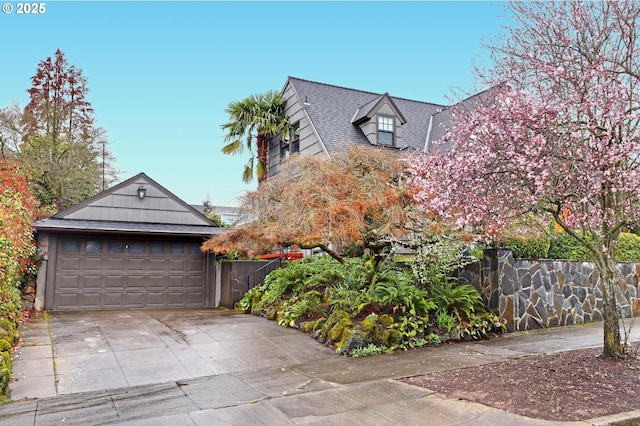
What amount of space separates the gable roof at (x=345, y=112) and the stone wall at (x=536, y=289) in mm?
7277

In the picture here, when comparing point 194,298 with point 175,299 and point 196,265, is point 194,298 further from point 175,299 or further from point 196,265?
point 196,265

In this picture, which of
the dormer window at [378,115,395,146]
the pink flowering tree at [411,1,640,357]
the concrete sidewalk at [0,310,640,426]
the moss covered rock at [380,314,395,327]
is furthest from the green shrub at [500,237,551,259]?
the dormer window at [378,115,395,146]

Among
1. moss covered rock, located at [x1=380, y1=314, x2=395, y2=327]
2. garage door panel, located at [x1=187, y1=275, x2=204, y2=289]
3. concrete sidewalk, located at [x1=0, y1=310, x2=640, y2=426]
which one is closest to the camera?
concrete sidewalk, located at [x1=0, y1=310, x2=640, y2=426]

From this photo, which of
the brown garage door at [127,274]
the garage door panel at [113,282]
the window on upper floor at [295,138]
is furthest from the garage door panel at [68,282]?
the window on upper floor at [295,138]

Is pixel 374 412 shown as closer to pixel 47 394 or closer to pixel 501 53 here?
pixel 47 394

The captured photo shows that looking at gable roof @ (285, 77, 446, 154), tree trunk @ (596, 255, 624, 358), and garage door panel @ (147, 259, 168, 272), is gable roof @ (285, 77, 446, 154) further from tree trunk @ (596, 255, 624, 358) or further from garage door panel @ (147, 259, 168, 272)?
tree trunk @ (596, 255, 624, 358)

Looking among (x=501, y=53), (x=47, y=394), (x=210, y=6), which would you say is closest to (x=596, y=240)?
(x=501, y=53)

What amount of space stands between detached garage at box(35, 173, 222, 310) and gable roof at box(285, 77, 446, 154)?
17.9 ft

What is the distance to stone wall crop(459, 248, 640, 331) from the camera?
9016 mm

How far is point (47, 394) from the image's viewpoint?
17.7 ft

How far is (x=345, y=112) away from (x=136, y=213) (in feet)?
28.1

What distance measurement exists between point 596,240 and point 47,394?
23.0 feet

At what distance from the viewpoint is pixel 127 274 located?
42.9 feet

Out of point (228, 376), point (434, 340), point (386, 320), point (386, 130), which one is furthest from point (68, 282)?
point (386, 130)
